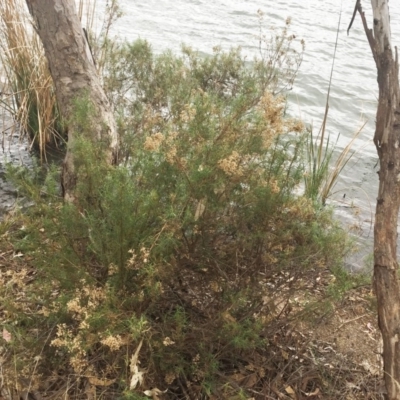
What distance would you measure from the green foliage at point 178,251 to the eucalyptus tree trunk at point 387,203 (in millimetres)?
236

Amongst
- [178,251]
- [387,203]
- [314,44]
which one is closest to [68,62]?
[178,251]

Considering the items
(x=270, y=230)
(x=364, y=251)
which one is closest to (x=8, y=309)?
(x=270, y=230)

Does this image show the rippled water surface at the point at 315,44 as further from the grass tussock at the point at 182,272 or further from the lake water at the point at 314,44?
the grass tussock at the point at 182,272

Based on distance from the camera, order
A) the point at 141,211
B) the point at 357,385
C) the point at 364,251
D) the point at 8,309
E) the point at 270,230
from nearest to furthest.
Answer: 1. the point at 141,211
2. the point at 8,309
3. the point at 270,230
4. the point at 357,385
5. the point at 364,251

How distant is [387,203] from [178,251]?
0.94 metres

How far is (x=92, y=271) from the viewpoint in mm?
2287

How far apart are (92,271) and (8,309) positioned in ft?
1.22

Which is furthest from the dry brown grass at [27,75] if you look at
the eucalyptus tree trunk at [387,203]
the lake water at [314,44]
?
the eucalyptus tree trunk at [387,203]

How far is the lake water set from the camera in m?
6.29

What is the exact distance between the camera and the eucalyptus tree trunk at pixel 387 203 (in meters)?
2.31

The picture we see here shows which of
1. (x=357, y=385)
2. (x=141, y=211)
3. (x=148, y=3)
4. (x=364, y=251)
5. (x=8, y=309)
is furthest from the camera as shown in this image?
(x=148, y=3)

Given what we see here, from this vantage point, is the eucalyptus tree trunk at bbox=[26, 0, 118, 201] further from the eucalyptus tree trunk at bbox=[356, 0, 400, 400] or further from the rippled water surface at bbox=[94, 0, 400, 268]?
the rippled water surface at bbox=[94, 0, 400, 268]

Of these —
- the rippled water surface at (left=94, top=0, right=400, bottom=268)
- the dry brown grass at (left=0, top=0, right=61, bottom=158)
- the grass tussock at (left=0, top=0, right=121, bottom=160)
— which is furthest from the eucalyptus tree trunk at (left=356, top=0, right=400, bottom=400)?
the dry brown grass at (left=0, top=0, right=61, bottom=158)

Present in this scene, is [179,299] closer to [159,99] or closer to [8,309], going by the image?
[8,309]
